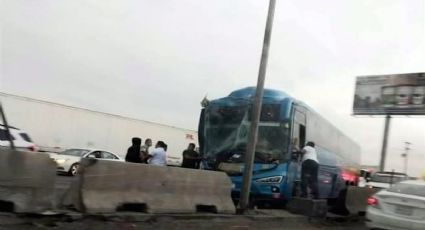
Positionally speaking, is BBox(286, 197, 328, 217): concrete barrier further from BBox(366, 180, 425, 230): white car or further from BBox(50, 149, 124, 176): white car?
BBox(50, 149, 124, 176): white car

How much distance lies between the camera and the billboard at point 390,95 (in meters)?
45.2

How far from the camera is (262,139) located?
1531 centimetres

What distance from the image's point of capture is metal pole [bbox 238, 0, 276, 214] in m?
13.4

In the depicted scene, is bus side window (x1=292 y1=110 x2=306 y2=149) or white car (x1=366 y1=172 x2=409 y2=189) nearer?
bus side window (x1=292 y1=110 x2=306 y2=149)

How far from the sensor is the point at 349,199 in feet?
63.0

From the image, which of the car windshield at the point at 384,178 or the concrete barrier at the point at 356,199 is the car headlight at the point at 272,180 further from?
the car windshield at the point at 384,178

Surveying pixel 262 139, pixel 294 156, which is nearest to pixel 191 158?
pixel 262 139

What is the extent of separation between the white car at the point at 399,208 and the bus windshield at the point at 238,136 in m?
3.03

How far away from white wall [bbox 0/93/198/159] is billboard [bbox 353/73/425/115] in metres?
20.4

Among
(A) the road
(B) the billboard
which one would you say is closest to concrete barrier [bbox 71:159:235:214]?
(A) the road

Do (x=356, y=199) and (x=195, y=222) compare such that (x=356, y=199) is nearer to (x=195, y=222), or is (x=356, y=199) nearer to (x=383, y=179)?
(x=383, y=179)

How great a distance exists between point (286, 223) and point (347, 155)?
10.6 m

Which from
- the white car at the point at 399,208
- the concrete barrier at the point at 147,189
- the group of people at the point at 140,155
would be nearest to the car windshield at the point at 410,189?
the white car at the point at 399,208

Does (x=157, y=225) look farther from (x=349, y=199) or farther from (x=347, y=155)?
(x=347, y=155)
